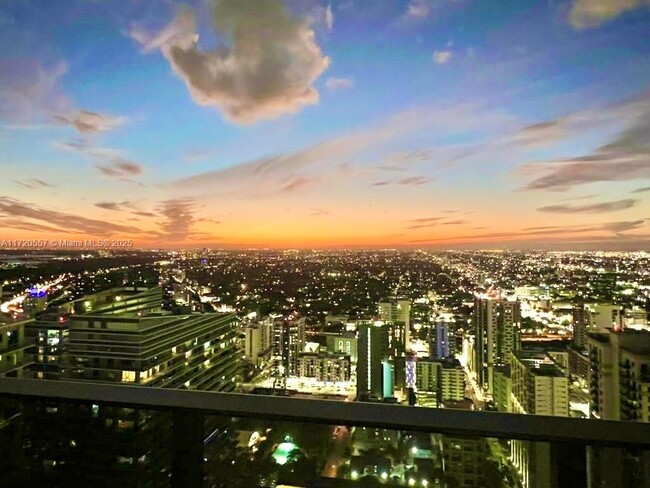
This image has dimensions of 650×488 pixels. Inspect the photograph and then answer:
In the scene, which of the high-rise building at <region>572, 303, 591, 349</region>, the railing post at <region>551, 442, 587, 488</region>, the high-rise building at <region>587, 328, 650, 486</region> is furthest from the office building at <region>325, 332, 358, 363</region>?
the railing post at <region>551, 442, 587, 488</region>

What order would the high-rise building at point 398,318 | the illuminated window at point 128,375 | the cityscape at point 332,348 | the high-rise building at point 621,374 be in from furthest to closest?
the high-rise building at point 398,318
the illuminated window at point 128,375
the high-rise building at point 621,374
the cityscape at point 332,348

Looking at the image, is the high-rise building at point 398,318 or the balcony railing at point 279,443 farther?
the high-rise building at point 398,318

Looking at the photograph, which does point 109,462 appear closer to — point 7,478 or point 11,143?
point 7,478

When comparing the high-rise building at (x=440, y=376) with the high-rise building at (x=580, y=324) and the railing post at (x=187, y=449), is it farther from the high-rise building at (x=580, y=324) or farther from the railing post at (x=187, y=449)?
the railing post at (x=187, y=449)

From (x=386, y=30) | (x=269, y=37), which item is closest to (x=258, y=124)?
(x=269, y=37)

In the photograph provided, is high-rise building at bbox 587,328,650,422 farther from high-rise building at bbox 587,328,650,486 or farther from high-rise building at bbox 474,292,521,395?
high-rise building at bbox 474,292,521,395

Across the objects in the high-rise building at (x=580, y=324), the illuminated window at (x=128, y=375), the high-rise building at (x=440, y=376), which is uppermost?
the high-rise building at (x=580, y=324)

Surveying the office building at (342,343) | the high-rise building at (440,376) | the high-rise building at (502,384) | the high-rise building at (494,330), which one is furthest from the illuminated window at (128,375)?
the high-rise building at (494,330)

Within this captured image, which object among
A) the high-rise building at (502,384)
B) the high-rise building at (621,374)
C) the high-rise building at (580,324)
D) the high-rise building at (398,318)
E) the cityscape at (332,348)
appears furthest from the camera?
the high-rise building at (398,318)
